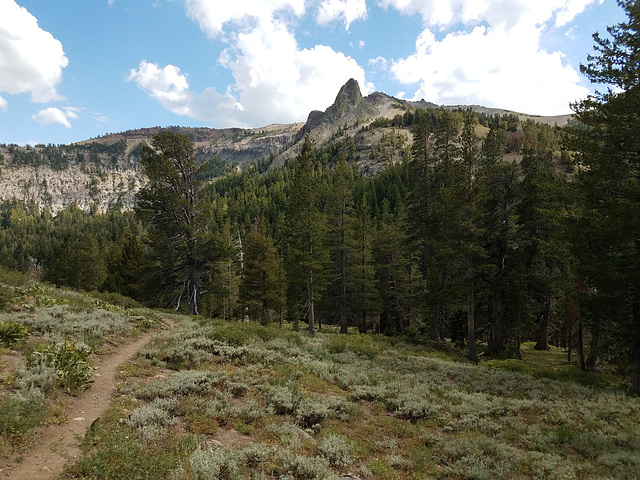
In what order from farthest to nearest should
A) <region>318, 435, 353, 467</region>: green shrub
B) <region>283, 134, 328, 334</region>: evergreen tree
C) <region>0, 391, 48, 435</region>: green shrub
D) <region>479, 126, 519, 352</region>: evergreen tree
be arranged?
1. <region>283, 134, 328, 334</region>: evergreen tree
2. <region>479, 126, 519, 352</region>: evergreen tree
3. <region>318, 435, 353, 467</region>: green shrub
4. <region>0, 391, 48, 435</region>: green shrub

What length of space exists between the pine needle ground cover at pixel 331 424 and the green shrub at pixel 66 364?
1.08 metres

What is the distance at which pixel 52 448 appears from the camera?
6.01 meters

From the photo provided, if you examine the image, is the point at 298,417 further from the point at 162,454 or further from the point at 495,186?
the point at 495,186

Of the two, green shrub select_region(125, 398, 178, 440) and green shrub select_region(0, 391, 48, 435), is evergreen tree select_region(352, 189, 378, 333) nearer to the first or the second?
green shrub select_region(125, 398, 178, 440)

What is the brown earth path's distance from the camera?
5363 mm

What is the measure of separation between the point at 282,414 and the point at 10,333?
9022mm

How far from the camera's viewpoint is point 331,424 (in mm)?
9789

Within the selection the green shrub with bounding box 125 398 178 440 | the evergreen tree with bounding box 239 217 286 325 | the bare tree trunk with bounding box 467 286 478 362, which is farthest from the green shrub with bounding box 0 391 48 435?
the evergreen tree with bounding box 239 217 286 325

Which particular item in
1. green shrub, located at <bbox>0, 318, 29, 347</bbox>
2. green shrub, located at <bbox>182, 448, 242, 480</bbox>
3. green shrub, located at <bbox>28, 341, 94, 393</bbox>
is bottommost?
green shrub, located at <bbox>182, 448, 242, 480</bbox>

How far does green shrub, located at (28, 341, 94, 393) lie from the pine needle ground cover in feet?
3.55

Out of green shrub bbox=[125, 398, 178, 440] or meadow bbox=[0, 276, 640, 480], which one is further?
green shrub bbox=[125, 398, 178, 440]

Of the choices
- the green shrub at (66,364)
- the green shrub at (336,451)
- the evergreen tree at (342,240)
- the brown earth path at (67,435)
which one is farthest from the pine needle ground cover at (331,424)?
the evergreen tree at (342,240)

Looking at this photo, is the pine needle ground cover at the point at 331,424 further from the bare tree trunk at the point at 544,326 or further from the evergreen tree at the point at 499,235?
the bare tree trunk at the point at 544,326

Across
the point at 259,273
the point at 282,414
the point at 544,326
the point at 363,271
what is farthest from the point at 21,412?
the point at 544,326
